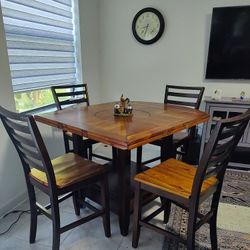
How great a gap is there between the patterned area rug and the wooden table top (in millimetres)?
826

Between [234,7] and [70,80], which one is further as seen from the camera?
[70,80]

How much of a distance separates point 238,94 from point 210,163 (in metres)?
2.11

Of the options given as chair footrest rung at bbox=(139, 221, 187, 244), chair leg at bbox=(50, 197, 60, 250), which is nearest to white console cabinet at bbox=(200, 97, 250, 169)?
chair footrest rung at bbox=(139, 221, 187, 244)

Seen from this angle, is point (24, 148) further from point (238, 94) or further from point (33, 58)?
point (238, 94)

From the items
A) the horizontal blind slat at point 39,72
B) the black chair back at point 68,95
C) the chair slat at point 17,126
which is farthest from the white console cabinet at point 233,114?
the chair slat at point 17,126

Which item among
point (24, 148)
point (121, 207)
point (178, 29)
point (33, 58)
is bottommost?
point (121, 207)

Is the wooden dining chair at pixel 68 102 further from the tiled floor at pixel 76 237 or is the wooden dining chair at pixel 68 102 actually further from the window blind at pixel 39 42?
the tiled floor at pixel 76 237

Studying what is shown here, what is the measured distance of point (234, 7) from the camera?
2.62 meters

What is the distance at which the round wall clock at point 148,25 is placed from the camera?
3012 millimetres

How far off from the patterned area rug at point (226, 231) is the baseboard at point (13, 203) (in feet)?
4.48

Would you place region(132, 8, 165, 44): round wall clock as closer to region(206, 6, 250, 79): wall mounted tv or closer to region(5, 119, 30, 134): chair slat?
region(206, 6, 250, 79): wall mounted tv

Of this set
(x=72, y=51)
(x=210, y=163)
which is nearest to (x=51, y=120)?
(x=210, y=163)

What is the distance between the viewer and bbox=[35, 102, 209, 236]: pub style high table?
1331mm

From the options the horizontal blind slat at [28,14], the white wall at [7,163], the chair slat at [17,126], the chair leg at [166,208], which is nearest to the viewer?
the chair slat at [17,126]
